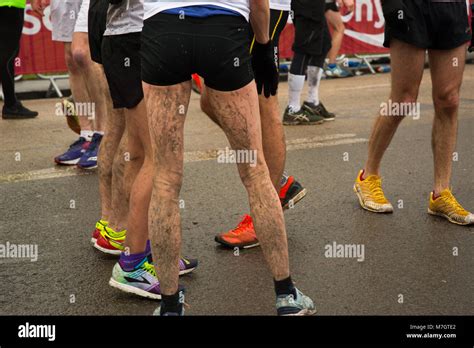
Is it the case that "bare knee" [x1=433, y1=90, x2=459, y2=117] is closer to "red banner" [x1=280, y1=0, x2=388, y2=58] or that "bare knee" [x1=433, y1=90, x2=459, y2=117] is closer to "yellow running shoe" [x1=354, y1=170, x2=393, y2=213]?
"yellow running shoe" [x1=354, y1=170, x2=393, y2=213]

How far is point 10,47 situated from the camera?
964 cm

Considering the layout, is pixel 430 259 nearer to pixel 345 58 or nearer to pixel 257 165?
pixel 257 165

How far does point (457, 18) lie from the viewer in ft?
16.5

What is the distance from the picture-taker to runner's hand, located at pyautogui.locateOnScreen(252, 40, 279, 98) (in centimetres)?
368

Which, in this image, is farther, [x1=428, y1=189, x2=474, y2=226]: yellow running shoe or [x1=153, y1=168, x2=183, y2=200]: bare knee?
[x1=428, y1=189, x2=474, y2=226]: yellow running shoe

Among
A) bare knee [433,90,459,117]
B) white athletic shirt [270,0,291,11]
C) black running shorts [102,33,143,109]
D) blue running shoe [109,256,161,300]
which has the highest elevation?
white athletic shirt [270,0,291,11]

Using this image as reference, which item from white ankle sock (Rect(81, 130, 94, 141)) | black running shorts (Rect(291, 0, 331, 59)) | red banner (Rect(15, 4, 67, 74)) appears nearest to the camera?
white ankle sock (Rect(81, 130, 94, 141))

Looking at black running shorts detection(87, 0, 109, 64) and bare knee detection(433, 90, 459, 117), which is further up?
black running shorts detection(87, 0, 109, 64)

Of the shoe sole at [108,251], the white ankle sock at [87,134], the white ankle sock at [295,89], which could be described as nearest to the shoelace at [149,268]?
the shoe sole at [108,251]

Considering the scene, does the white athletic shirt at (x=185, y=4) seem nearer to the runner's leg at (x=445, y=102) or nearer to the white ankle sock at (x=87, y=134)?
the runner's leg at (x=445, y=102)

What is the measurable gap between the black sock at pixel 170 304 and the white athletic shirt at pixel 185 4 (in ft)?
3.76

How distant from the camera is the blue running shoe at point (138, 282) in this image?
413 cm

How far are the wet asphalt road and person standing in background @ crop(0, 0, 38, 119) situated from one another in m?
1.74

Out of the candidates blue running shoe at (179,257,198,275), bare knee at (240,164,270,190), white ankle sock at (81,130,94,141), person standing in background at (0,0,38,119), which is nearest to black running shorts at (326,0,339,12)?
person standing in background at (0,0,38,119)
